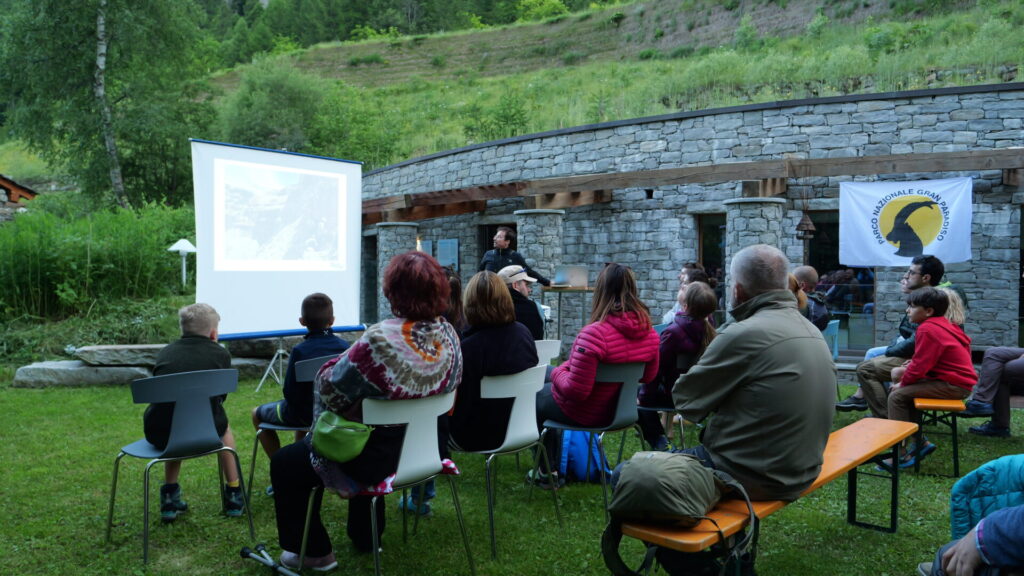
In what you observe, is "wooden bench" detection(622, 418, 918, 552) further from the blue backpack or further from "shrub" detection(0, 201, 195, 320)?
"shrub" detection(0, 201, 195, 320)

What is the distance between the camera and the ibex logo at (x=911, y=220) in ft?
26.8

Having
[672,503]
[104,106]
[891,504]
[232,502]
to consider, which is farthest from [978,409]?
[104,106]

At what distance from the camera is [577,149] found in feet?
38.4

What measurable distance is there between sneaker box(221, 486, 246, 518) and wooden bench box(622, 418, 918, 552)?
2.34m

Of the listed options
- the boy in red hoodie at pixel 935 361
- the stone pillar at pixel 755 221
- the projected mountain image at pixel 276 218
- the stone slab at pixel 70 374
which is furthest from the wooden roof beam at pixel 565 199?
the boy in red hoodie at pixel 935 361

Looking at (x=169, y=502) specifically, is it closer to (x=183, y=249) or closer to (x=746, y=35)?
(x=183, y=249)

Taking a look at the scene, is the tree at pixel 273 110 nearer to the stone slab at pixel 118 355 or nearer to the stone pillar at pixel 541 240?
the stone pillar at pixel 541 240

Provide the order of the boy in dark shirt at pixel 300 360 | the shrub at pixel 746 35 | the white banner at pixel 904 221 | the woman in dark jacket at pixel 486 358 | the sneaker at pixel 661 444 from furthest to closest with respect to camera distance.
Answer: the shrub at pixel 746 35 → the white banner at pixel 904 221 → the sneaker at pixel 661 444 → the boy in dark shirt at pixel 300 360 → the woman in dark jacket at pixel 486 358

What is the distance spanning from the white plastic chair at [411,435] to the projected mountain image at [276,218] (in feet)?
13.2

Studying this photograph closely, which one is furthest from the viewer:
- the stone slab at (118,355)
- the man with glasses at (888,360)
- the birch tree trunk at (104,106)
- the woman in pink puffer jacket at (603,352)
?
the birch tree trunk at (104,106)

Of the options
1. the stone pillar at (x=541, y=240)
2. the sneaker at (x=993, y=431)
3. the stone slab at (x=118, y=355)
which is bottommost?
the sneaker at (x=993, y=431)

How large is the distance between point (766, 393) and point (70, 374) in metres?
7.73

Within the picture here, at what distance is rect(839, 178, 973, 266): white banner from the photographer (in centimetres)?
812

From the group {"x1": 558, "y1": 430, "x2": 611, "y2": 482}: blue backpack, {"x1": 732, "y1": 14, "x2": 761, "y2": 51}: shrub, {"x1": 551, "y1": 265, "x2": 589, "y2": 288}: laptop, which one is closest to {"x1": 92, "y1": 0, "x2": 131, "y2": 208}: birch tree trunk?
{"x1": 551, "y1": 265, "x2": 589, "y2": 288}: laptop
